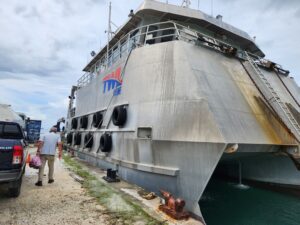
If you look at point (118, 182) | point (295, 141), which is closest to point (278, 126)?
point (295, 141)

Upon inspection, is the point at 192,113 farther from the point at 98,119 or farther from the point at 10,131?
the point at 98,119

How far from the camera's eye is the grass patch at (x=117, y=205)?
16.3ft

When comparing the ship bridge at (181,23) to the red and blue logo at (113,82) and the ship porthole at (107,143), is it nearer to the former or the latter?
the red and blue logo at (113,82)

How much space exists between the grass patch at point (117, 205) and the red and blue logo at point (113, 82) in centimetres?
344

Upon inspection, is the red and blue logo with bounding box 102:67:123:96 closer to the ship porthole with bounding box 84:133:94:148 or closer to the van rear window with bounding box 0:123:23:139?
the ship porthole with bounding box 84:133:94:148

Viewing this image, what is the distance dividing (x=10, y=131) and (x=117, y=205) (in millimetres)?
3152

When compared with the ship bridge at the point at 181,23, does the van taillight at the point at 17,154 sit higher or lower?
lower

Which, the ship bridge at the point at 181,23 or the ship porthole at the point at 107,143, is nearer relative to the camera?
the ship bridge at the point at 181,23

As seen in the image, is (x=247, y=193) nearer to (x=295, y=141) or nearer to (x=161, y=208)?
(x=295, y=141)

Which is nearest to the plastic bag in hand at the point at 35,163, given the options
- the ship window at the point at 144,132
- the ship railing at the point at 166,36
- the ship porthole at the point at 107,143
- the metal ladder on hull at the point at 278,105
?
the ship porthole at the point at 107,143

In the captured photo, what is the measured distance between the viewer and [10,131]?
6.29 metres

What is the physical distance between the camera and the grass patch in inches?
195

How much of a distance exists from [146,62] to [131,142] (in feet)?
8.12

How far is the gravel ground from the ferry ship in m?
1.88
